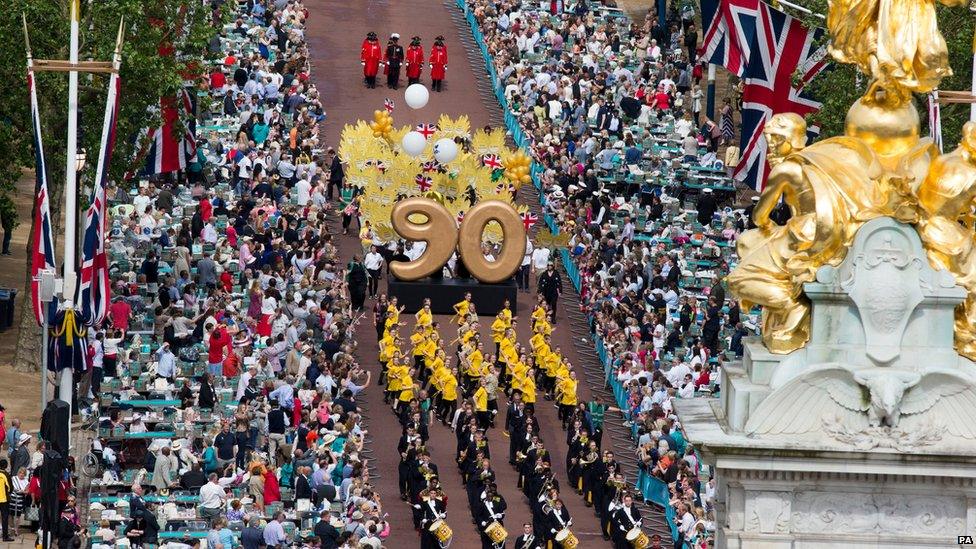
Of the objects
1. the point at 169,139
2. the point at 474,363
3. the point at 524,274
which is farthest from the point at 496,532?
the point at 524,274

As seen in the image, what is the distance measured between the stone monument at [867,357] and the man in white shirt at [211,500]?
2082 cm

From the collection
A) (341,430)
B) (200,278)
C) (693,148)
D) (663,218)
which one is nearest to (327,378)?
(341,430)

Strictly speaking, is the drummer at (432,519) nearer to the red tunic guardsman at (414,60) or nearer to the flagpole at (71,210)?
the flagpole at (71,210)

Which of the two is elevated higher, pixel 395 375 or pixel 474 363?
pixel 474 363

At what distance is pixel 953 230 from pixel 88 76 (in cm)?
3396

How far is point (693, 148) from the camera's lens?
76.5 meters

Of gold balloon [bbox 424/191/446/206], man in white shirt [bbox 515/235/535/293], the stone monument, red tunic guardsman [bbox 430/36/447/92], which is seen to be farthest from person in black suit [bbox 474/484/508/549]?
red tunic guardsman [bbox 430/36/447/92]

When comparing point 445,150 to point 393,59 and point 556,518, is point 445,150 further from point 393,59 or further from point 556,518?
point 556,518

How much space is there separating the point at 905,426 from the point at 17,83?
35161mm

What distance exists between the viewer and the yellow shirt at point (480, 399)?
56.3 metres

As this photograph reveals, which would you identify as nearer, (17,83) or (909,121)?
(909,121)

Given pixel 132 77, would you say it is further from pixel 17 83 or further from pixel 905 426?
pixel 905 426

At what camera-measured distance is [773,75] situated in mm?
55875

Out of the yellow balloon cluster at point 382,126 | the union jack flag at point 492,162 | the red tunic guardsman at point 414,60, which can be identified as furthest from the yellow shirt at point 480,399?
the red tunic guardsman at point 414,60
